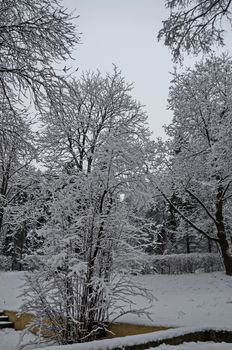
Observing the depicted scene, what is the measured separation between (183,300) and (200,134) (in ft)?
26.0

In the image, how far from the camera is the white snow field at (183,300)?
28.2ft

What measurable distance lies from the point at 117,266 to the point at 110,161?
2187 mm

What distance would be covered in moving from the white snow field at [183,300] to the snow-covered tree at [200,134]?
170cm

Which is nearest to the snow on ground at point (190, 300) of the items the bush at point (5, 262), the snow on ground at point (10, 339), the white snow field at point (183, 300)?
the white snow field at point (183, 300)

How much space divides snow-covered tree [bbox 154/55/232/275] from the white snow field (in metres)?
1.70

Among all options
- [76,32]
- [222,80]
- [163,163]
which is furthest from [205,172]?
[76,32]

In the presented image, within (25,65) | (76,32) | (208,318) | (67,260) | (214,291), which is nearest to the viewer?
(25,65)

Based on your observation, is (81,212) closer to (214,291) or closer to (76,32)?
(76,32)

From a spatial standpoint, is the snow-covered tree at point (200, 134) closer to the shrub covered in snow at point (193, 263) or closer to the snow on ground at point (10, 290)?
the shrub covered in snow at point (193, 263)

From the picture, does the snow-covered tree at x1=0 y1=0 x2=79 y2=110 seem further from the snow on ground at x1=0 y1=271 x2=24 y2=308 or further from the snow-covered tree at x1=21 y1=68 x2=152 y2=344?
the snow on ground at x1=0 y1=271 x2=24 y2=308

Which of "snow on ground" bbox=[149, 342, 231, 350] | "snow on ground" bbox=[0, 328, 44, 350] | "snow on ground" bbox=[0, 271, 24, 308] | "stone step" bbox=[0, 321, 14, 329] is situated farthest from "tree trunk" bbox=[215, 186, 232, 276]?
"snow on ground" bbox=[149, 342, 231, 350]

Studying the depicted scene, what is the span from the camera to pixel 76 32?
6.39 metres

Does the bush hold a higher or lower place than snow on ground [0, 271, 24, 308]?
higher

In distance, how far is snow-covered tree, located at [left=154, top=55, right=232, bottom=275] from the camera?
17094 millimetres
